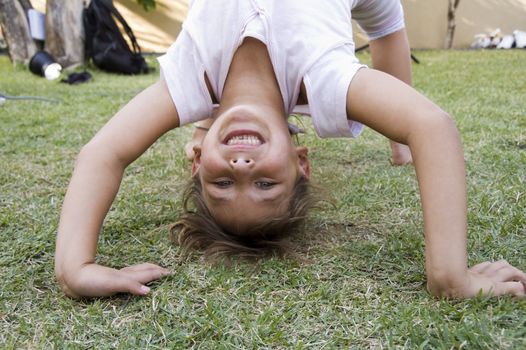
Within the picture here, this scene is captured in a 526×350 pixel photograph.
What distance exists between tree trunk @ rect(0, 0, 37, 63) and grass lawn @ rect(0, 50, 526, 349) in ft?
12.2

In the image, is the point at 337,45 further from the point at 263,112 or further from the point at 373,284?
the point at 373,284

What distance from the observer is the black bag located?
590 centimetres

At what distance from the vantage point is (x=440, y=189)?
126 centimetres

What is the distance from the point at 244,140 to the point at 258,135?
0.04 metres

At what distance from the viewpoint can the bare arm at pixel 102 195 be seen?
4.21 feet

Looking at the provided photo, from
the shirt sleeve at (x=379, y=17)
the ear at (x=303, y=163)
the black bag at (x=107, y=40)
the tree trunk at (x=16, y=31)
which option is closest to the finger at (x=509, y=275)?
the ear at (x=303, y=163)

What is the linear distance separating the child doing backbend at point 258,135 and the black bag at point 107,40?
165 inches

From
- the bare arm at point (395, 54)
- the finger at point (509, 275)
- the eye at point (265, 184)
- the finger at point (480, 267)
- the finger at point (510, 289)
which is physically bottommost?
the bare arm at point (395, 54)

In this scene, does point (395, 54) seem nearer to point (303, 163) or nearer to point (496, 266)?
point (303, 163)

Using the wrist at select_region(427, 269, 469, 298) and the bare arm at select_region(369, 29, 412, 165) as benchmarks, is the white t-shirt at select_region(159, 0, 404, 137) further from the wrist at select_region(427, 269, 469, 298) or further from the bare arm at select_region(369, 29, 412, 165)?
the bare arm at select_region(369, 29, 412, 165)

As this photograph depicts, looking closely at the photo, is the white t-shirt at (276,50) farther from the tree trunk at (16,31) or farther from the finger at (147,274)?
the tree trunk at (16,31)

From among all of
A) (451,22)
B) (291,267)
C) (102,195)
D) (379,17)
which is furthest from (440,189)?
(451,22)

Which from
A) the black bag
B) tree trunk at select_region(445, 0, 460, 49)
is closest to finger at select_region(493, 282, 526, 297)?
the black bag

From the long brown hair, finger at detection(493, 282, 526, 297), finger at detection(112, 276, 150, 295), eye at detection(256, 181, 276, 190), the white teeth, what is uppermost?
the white teeth
